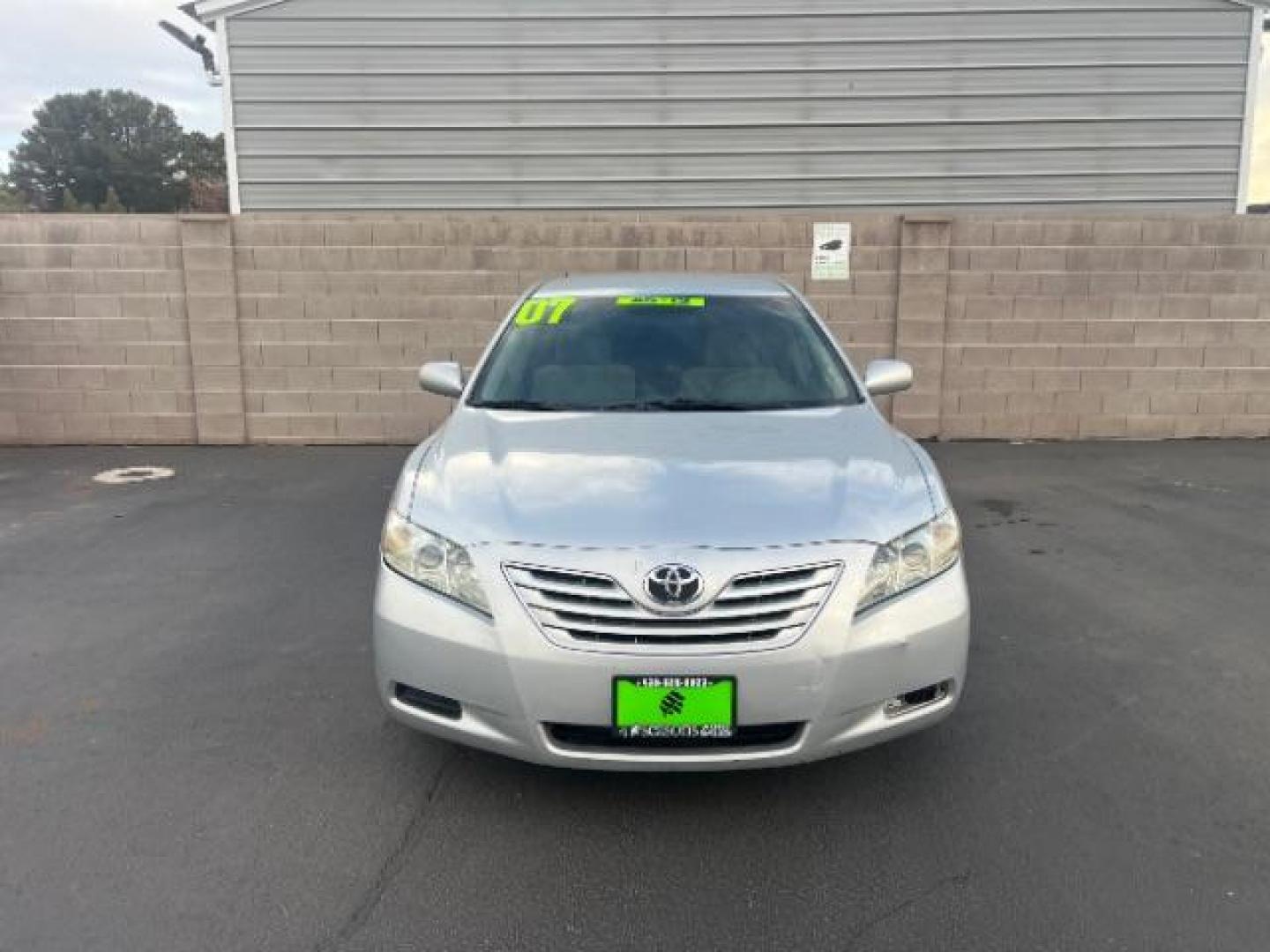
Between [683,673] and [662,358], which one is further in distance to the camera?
[662,358]

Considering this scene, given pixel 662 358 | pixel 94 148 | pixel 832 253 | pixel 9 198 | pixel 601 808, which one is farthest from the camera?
pixel 94 148

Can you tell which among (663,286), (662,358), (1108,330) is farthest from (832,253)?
(662,358)

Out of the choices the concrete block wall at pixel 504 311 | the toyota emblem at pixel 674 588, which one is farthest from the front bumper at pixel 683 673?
the concrete block wall at pixel 504 311

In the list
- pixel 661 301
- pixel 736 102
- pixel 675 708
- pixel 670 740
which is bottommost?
pixel 670 740

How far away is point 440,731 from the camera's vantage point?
268 centimetres

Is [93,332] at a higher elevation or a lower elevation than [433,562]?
higher

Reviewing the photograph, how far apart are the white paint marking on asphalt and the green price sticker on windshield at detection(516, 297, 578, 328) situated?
455cm

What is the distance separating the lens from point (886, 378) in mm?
4027

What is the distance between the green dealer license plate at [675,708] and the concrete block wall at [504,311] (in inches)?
257

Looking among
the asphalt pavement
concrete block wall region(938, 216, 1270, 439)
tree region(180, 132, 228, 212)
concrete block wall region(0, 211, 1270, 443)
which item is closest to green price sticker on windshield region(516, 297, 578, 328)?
the asphalt pavement

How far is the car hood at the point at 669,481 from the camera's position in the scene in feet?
8.51

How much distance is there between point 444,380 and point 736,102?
6325 millimetres

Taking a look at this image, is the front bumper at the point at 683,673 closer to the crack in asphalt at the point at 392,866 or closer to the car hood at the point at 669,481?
the car hood at the point at 669,481

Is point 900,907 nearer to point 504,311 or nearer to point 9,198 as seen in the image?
point 504,311
